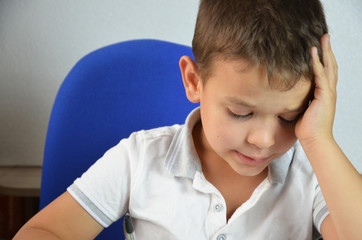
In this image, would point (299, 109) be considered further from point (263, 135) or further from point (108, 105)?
point (108, 105)

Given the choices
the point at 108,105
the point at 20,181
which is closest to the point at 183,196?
the point at 108,105

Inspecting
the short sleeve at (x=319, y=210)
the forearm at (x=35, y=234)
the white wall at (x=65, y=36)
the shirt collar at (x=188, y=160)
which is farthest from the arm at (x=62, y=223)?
the white wall at (x=65, y=36)

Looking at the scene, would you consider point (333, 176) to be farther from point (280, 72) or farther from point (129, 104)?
point (129, 104)

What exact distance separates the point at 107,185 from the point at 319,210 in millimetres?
370

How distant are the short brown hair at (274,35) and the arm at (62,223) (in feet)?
1.18

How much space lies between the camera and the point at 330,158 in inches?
27.7

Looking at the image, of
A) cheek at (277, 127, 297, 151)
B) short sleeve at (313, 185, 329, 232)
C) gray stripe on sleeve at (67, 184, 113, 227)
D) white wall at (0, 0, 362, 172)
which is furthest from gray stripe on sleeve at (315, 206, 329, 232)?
white wall at (0, 0, 362, 172)

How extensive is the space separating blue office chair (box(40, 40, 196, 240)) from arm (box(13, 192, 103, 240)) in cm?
17

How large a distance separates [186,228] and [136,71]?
391mm

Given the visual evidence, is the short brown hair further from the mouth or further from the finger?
the mouth

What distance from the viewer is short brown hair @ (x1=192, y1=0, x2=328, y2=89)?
0.62 meters

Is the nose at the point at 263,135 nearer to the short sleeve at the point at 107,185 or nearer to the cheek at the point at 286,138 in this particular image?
the cheek at the point at 286,138

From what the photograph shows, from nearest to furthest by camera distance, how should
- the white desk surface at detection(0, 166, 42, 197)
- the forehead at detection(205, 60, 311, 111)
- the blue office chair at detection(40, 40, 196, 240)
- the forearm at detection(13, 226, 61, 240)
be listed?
1. the forehead at detection(205, 60, 311, 111)
2. the forearm at detection(13, 226, 61, 240)
3. the blue office chair at detection(40, 40, 196, 240)
4. the white desk surface at detection(0, 166, 42, 197)

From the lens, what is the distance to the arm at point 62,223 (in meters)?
0.74
